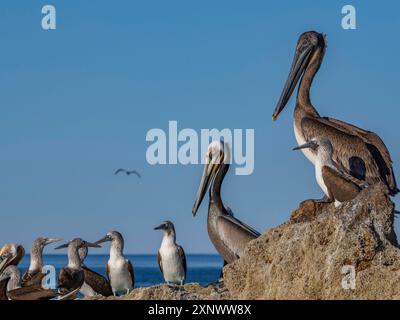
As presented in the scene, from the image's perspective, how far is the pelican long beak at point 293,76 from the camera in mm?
17625

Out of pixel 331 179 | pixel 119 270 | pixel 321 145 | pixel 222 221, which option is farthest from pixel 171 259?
pixel 331 179

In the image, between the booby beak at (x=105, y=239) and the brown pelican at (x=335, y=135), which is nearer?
the brown pelican at (x=335, y=135)

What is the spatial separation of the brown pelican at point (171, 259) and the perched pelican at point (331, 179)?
446cm

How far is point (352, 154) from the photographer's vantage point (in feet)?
49.6

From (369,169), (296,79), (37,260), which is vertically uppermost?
(296,79)

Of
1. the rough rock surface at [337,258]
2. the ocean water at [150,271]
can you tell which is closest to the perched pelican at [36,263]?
the rough rock surface at [337,258]

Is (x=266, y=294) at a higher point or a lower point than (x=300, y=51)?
lower

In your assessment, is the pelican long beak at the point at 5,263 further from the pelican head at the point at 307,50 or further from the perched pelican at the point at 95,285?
the pelican head at the point at 307,50
